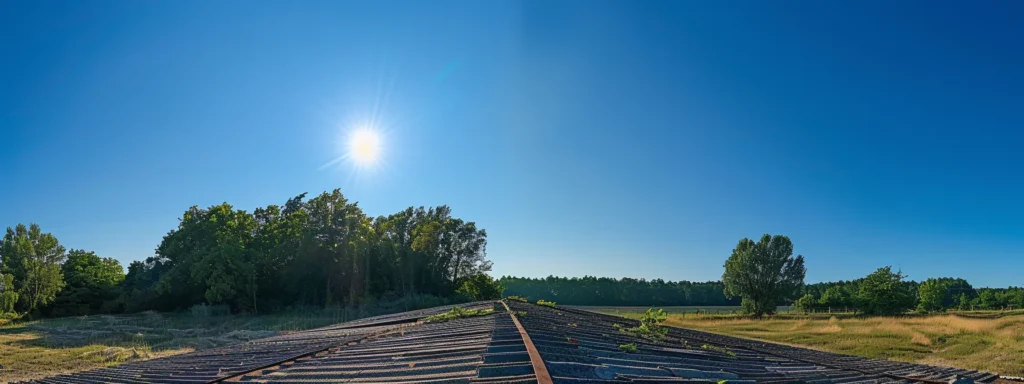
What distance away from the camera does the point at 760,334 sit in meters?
36.3

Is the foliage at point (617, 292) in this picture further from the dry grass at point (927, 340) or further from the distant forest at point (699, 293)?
the dry grass at point (927, 340)

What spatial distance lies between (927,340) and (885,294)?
25.5m

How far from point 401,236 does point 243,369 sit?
54.1 metres

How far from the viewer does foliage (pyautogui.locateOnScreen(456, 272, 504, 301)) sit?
55562mm

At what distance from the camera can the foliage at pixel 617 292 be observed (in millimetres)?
133375

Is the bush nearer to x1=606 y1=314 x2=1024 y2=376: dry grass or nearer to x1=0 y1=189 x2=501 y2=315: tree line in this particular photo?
x1=0 y1=189 x2=501 y2=315: tree line

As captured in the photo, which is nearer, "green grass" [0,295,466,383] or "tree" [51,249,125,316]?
"green grass" [0,295,466,383]

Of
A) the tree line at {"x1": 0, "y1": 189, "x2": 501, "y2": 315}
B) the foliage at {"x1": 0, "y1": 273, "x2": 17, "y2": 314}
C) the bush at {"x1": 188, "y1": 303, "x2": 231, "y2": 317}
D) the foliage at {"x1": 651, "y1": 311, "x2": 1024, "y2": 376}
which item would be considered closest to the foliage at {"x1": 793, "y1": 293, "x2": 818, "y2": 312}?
the foliage at {"x1": 651, "y1": 311, "x2": 1024, "y2": 376}

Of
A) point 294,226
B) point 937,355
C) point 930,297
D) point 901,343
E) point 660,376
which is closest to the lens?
point 660,376

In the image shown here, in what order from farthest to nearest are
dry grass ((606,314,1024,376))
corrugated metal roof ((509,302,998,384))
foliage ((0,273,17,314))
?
foliage ((0,273,17,314)), dry grass ((606,314,1024,376)), corrugated metal roof ((509,302,998,384))

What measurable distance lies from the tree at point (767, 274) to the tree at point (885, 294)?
1179 centimetres

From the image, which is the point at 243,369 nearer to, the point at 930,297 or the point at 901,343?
the point at 901,343

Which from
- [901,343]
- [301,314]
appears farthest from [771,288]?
[301,314]

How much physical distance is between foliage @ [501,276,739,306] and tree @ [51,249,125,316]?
285 feet
